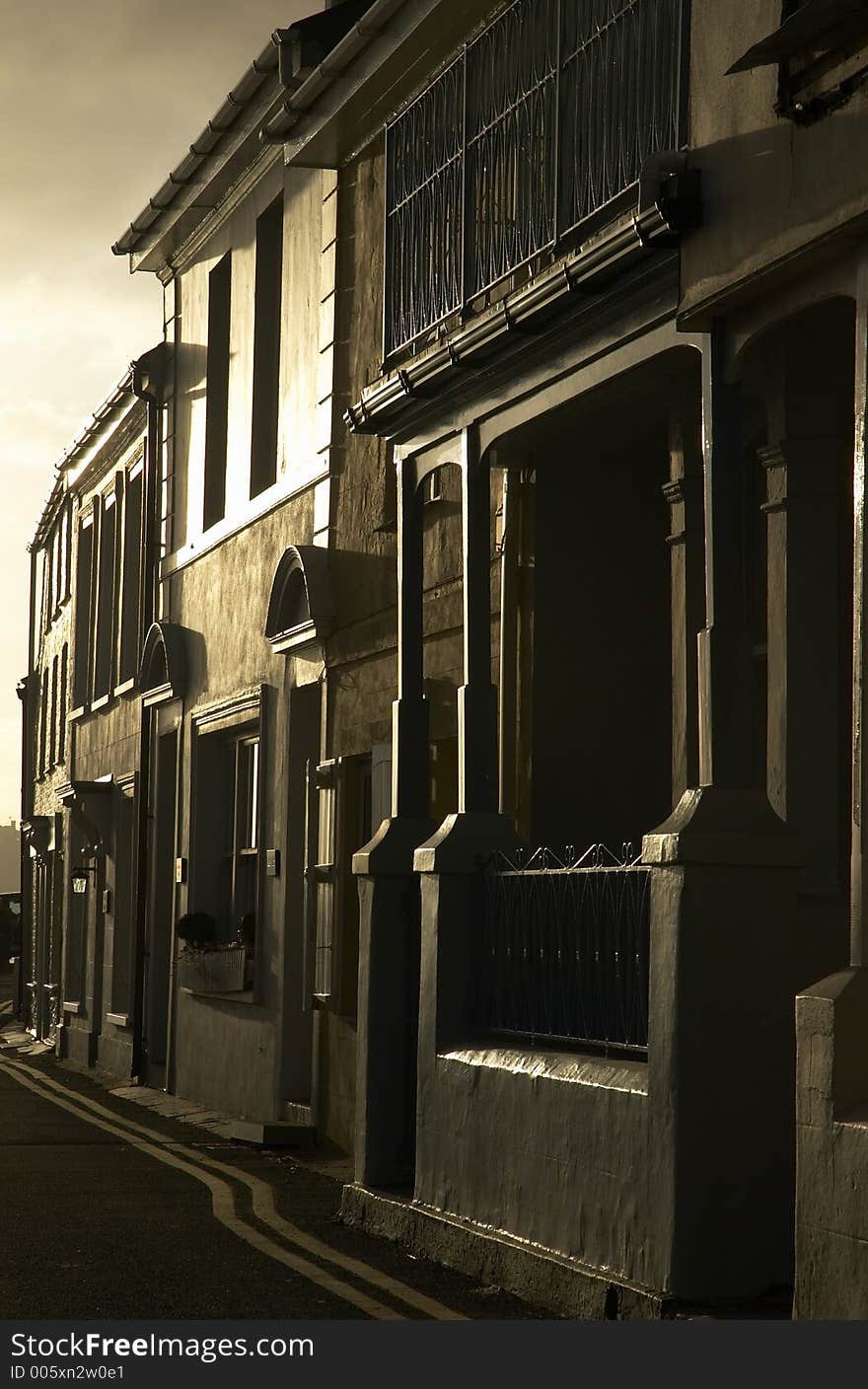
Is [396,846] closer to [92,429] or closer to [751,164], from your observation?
[751,164]

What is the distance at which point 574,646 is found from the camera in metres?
10.7

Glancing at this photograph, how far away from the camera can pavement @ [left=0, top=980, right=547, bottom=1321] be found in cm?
784

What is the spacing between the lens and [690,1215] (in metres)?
6.96

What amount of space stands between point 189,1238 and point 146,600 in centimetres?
1176

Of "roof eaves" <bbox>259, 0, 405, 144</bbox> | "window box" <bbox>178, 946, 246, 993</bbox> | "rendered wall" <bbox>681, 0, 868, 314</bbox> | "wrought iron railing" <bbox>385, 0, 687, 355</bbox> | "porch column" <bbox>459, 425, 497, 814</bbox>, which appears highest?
"roof eaves" <bbox>259, 0, 405, 144</bbox>

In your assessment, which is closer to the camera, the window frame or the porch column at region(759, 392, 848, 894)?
the porch column at region(759, 392, 848, 894)

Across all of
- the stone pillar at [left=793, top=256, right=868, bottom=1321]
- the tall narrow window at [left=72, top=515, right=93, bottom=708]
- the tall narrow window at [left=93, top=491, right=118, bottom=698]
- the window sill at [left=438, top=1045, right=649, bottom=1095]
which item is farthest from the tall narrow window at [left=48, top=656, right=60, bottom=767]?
the stone pillar at [left=793, top=256, right=868, bottom=1321]

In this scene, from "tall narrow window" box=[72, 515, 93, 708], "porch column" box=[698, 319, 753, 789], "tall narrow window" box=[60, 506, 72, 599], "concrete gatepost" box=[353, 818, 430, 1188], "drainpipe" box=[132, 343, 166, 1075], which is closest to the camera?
"porch column" box=[698, 319, 753, 789]

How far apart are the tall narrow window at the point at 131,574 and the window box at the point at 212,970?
534 centimetres

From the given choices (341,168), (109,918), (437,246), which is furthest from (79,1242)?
(109,918)

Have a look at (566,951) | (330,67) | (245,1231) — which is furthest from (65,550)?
(566,951)

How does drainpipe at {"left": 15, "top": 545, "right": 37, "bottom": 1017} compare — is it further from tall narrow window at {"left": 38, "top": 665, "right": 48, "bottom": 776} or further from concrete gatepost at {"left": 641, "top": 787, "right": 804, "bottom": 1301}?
concrete gatepost at {"left": 641, "top": 787, "right": 804, "bottom": 1301}

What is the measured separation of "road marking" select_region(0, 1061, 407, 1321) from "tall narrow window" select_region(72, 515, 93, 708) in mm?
9583

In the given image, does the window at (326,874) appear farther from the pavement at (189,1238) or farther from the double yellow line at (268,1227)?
the double yellow line at (268,1227)
